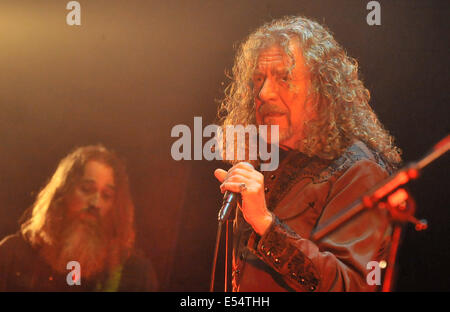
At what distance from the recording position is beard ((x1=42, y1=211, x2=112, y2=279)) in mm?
2385

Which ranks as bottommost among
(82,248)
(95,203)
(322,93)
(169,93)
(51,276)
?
(51,276)

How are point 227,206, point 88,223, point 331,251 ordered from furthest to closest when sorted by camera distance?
point 88,223 → point 331,251 → point 227,206

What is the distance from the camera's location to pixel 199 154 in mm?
2451

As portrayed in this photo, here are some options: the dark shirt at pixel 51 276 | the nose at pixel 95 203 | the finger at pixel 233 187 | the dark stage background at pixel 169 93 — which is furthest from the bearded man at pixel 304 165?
the nose at pixel 95 203

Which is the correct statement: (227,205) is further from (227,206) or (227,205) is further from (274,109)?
(274,109)

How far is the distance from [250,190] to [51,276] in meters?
1.24

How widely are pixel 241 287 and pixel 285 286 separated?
179mm

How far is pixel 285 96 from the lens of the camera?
2113 mm

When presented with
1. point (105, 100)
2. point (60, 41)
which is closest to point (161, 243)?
point (105, 100)

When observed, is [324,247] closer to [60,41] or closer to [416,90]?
[416,90]

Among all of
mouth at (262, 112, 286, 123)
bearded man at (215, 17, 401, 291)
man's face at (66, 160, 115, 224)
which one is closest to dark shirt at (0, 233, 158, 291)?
man's face at (66, 160, 115, 224)

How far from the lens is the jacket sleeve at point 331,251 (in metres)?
1.67

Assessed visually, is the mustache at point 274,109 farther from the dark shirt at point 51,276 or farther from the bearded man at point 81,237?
the dark shirt at point 51,276

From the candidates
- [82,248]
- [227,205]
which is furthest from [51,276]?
[227,205]
